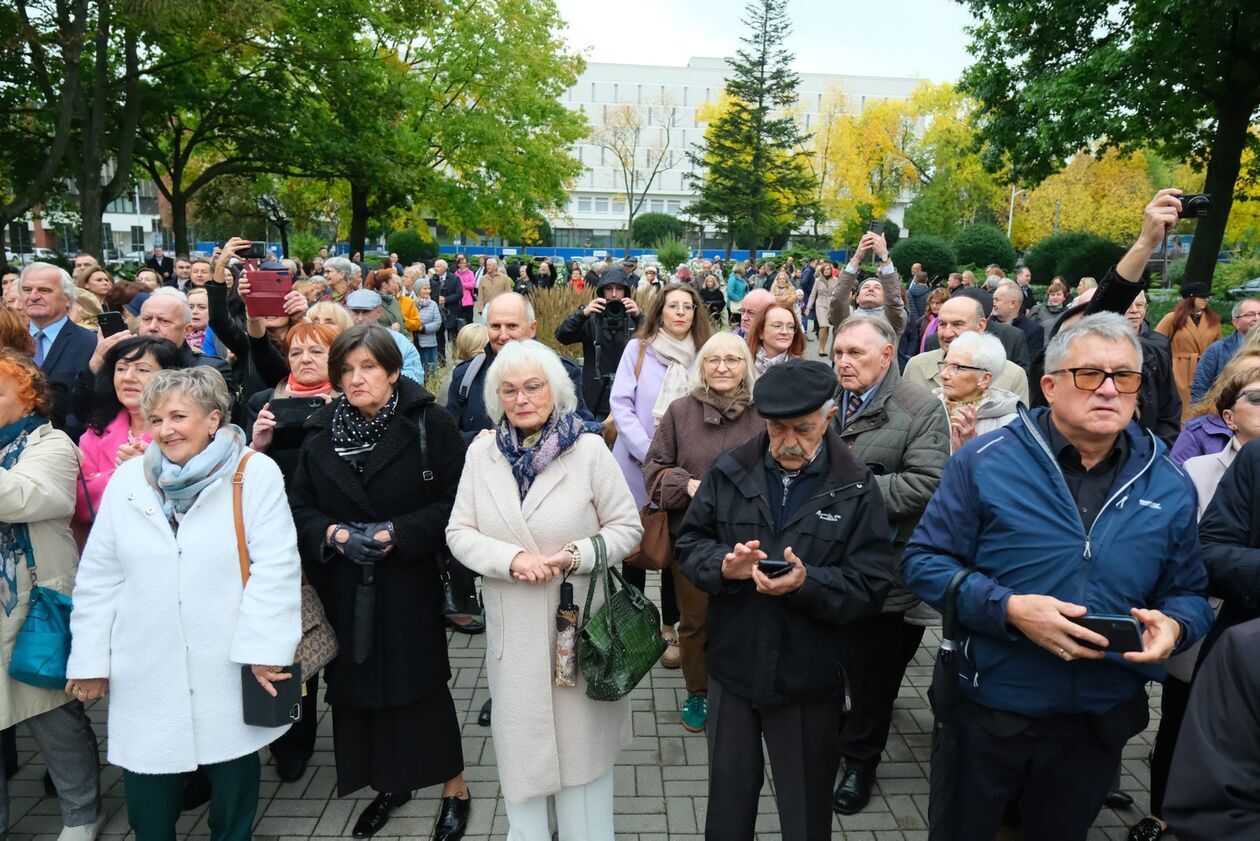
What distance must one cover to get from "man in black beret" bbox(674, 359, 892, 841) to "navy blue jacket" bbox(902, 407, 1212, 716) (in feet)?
1.03

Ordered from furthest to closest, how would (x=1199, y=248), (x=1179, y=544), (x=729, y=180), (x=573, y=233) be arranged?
(x=573, y=233) → (x=729, y=180) → (x=1199, y=248) → (x=1179, y=544)

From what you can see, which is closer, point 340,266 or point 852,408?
point 852,408

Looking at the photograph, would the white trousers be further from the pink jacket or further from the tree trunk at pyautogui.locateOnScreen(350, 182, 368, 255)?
the tree trunk at pyautogui.locateOnScreen(350, 182, 368, 255)

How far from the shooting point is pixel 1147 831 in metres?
3.61

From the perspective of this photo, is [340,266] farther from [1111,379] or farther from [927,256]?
[927,256]

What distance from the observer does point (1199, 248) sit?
16266 millimetres

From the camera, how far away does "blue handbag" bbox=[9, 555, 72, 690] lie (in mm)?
3242

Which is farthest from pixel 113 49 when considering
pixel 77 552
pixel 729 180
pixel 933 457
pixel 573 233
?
pixel 573 233

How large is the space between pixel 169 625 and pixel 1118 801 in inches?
160

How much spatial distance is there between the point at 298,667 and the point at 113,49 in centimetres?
2188

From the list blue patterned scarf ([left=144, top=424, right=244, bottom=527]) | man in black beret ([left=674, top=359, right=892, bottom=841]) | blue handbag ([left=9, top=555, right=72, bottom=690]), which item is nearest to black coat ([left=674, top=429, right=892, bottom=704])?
man in black beret ([left=674, top=359, right=892, bottom=841])

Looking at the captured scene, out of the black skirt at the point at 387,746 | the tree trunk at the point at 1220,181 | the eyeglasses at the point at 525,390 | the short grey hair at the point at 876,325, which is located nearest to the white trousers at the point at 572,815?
the black skirt at the point at 387,746

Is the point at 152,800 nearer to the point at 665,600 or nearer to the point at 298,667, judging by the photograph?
the point at 298,667

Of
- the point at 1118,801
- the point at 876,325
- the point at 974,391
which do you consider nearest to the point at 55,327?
the point at 876,325
